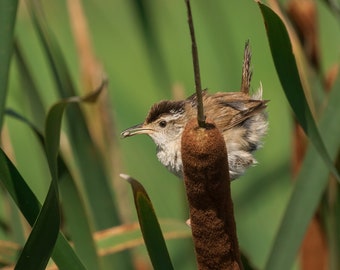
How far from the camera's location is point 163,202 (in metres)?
2.80

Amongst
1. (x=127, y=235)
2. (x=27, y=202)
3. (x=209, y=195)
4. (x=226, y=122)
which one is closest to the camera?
(x=209, y=195)

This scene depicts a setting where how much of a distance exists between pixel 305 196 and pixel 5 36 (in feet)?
2.05

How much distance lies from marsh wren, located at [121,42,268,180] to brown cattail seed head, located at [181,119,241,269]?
77 cm

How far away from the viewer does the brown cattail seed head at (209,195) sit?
3.78 feet

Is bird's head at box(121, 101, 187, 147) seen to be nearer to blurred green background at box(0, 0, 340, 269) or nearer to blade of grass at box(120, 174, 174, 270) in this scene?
blurred green background at box(0, 0, 340, 269)

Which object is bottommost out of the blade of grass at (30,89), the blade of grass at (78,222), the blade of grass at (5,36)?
the blade of grass at (78,222)

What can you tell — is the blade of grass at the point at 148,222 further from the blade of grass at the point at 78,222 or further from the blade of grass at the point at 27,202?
the blade of grass at the point at 78,222

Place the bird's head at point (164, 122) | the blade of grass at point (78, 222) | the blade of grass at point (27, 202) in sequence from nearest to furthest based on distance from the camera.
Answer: the blade of grass at point (27, 202) → the blade of grass at point (78, 222) → the bird's head at point (164, 122)

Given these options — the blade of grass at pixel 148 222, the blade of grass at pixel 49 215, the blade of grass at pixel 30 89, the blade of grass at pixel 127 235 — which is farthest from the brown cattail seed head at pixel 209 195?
the blade of grass at pixel 30 89

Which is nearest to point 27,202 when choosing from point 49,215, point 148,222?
point 49,215

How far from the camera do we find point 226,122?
2.21 m

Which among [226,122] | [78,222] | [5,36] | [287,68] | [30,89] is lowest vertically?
[226,122]

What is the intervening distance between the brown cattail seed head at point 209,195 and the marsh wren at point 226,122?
0.77 meters

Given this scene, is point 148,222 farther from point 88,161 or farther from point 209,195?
point 88,161
